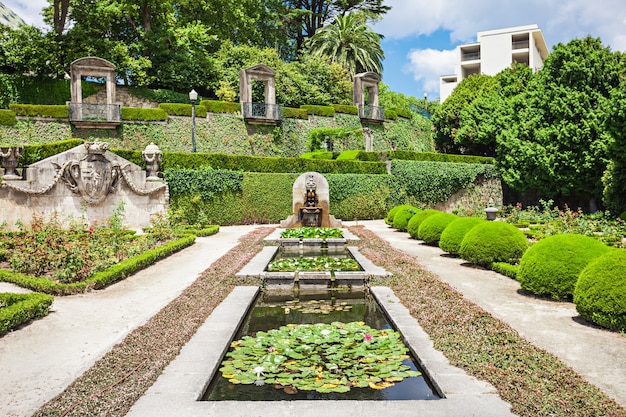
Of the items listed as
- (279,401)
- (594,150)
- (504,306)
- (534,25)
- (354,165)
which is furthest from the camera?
(534,25)

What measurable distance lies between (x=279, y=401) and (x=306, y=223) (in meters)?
15.0

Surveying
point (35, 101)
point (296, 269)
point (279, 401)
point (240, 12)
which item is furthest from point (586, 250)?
point (240, 12)

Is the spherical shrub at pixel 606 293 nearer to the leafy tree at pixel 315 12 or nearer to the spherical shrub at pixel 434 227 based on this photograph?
the spherical shrub at pixel 434 227

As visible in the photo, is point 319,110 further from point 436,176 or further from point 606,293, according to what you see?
point 606,293

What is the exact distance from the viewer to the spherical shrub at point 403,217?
1861 cm

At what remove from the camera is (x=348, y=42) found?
4156 cm

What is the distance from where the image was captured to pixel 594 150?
23.5m

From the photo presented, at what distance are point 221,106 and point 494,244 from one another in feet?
75.9

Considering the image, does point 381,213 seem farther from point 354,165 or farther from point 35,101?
point 35,101

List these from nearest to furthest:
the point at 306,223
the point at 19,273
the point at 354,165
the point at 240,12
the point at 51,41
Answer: the point at 19,273, the point at 306,223, the point at 354,165, the point at 51,41, the point at 240,12

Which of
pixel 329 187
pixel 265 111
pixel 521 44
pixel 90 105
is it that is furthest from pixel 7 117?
pixel 521 44

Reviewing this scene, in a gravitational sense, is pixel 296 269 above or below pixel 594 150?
below

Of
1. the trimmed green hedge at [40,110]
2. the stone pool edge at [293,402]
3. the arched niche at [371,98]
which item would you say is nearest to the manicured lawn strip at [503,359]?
the stone pool edge at [293,402]

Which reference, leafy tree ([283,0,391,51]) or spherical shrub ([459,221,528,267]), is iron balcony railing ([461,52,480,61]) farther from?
spherical shrub ([459,221,528,267])
